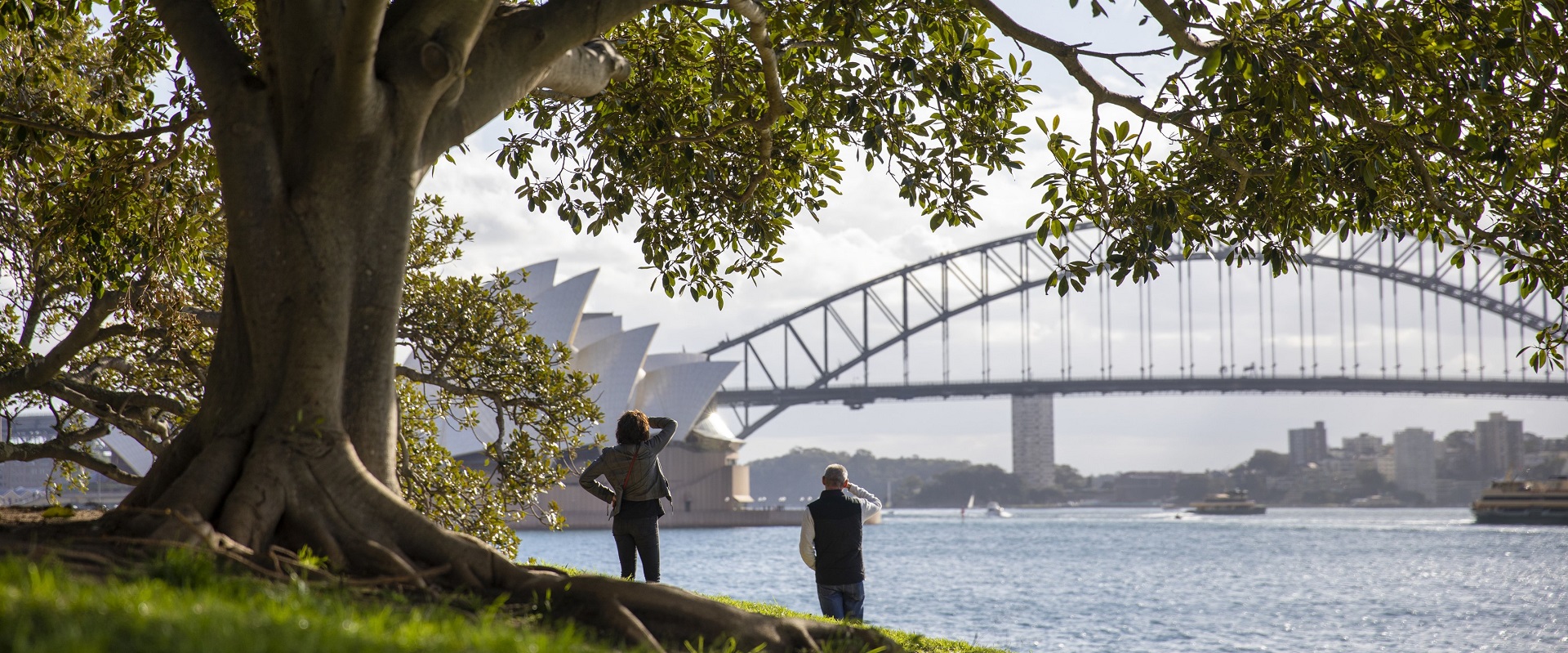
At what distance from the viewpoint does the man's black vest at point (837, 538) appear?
22.6ft

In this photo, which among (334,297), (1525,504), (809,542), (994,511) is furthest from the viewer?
(994,511)

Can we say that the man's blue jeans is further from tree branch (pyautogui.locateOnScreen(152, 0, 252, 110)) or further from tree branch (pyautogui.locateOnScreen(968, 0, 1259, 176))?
tree branch (pyautogui.locateOnScreen(152, 0, 252, 110))

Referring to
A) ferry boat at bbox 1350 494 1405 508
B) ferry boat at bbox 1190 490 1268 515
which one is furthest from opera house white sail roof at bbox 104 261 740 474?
ferry boat at bbox 1350 494 1405 508

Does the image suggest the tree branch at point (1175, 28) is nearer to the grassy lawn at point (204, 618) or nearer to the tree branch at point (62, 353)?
the grassy lawn at point (204, 618)

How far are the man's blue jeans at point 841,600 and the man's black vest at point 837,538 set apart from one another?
0.07m

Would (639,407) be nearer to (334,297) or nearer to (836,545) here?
(836,545)

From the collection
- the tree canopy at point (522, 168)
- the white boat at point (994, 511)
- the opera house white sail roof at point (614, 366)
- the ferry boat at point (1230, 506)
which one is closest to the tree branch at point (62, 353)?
the tree canopy at point (522, 168)

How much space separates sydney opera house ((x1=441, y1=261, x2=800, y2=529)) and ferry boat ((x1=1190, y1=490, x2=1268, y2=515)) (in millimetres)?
40709

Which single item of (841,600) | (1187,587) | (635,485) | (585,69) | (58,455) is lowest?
(1187,587)

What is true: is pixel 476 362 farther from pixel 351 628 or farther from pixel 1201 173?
pixel 351 628

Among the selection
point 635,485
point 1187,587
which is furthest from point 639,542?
point 1187,587

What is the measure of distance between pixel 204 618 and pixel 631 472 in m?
4.21

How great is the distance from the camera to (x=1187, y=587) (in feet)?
94.6

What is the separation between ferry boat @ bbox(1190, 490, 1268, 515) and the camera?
99819mm
